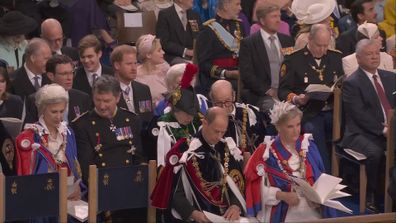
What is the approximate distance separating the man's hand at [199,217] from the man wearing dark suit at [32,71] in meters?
2.24

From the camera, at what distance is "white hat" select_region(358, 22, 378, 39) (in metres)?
11.5

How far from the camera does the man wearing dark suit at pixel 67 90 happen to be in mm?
9477

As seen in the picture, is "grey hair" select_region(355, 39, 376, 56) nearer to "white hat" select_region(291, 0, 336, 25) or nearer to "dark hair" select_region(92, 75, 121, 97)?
"white hat" select_region(291, 0, 336, 25)

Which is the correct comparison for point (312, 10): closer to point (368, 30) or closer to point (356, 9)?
point (368, 30)

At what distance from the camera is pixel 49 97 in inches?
347

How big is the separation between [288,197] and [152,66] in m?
2.53

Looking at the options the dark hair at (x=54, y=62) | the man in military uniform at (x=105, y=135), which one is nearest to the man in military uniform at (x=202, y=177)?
the man in military uniform at (x=105, y=135)

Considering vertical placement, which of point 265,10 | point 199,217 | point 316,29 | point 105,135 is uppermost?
point 265,10

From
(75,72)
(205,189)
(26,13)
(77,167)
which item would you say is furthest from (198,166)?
(26,13)

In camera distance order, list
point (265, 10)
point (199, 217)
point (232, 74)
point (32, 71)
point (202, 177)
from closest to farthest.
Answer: point (199, 217)
point (202, 177)
point (32, 71)
point (265, 10)
point (232, 74)

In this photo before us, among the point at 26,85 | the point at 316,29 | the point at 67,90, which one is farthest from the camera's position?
the point at 316,29

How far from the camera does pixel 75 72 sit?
35.0ft

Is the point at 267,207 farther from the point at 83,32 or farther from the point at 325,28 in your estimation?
the point at 83,32

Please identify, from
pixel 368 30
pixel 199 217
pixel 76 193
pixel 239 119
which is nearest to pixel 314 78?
pixel 368 30
